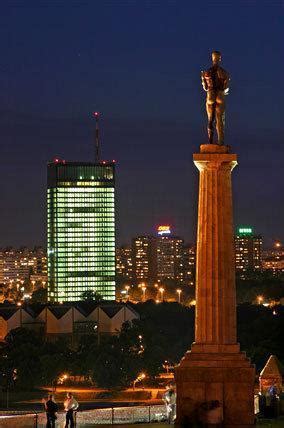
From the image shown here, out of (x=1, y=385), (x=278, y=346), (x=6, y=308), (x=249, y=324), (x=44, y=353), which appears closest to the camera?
(x=278, y=346)

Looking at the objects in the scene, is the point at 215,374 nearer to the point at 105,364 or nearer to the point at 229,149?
the point at 229,149

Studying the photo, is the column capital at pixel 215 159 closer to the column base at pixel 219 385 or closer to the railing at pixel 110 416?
the column base at pixel 219 385

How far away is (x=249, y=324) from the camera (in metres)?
121

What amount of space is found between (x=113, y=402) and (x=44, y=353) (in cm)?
2265

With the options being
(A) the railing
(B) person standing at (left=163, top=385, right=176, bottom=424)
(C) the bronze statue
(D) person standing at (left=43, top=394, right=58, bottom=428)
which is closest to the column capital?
(C) the bronze statue

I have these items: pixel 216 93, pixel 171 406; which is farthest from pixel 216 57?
pixel 171 406

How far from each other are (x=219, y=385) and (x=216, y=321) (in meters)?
1.56

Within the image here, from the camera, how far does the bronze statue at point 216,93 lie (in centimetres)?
3709

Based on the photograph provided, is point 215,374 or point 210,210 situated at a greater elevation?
point 210,210

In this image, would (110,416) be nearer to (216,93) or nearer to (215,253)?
(215,253)

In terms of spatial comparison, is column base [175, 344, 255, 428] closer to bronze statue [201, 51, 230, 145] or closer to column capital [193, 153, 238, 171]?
column capital [193, 153, 238, 171]

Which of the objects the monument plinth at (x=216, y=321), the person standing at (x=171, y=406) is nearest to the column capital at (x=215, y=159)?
the monument plinth at (x=216, y=321)

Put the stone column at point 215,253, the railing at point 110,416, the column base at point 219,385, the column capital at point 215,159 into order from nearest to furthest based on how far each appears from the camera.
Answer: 1. the column base at point 219,385
2. the stone column at point 215,253
3. the column capital at point 215,159
4. the railing at point 110,416

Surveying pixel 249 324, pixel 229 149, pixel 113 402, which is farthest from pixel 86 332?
pixel 229 149
